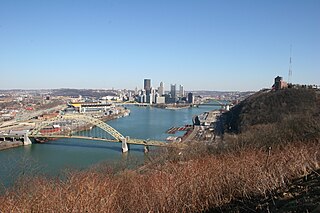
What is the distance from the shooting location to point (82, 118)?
1520cm

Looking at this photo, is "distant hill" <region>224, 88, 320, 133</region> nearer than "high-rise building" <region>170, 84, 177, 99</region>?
Yes

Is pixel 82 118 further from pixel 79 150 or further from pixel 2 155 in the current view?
pixel 2 155

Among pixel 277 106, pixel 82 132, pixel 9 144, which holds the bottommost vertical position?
pixel 82 132

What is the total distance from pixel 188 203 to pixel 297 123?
16.4ft

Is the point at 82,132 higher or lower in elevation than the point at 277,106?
lower

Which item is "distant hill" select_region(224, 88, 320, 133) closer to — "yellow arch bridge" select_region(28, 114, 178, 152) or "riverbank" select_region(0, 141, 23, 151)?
"yellow arch bridge" select_region(28, 114, 178, 152)

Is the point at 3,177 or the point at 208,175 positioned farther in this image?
the point at 3,177

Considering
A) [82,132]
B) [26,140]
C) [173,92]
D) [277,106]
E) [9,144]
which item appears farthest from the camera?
[173,92]

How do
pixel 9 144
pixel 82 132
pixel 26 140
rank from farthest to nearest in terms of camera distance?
pixel 82 132 < pixel 26 140 < pixel 9 144

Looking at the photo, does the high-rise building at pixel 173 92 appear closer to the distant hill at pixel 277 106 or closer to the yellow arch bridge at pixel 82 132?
the yellow arch bridge at pixel 82 132

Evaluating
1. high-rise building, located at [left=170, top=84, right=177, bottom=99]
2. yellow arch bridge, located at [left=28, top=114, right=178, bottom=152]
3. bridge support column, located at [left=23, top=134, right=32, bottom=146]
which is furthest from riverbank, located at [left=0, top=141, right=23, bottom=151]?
high-rise building, located at [left=170, top=84, right=177, bottom=99]

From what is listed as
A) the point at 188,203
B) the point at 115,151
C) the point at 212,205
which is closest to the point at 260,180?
the point at 212,205

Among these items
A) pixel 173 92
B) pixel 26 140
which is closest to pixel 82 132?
pixel 26 140

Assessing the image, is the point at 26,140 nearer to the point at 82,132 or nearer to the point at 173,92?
the point at 82,132
